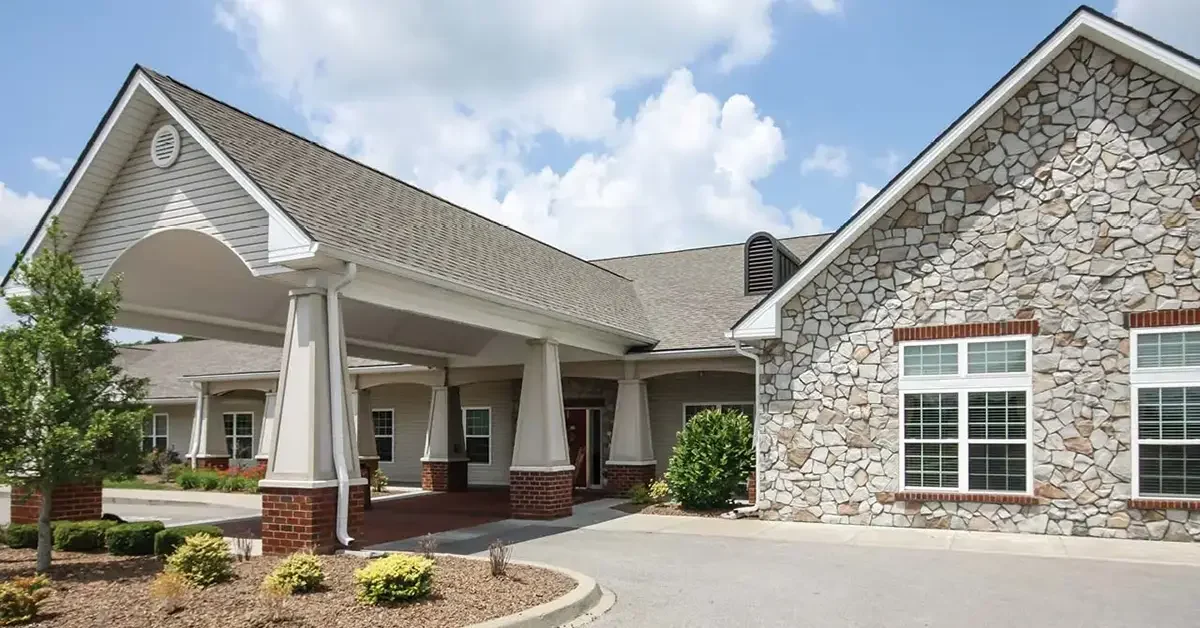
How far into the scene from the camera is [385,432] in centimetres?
2889

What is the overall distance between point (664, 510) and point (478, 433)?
31.6ft

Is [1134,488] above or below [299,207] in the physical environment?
below

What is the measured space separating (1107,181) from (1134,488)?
4650 millimetres

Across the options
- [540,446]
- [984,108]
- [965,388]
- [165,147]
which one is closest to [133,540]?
[165,147]

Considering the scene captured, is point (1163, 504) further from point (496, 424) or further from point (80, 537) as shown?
point (496, 424)

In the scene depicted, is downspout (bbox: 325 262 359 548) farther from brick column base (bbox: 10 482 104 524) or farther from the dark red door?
the dark red door

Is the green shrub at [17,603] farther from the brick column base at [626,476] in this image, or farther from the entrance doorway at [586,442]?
the entrance doorway at [586,442]

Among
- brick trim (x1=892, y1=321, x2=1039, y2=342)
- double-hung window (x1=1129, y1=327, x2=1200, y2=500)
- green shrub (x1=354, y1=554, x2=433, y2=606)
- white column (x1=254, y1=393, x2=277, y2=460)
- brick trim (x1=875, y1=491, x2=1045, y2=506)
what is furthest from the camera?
white column (x1=254, y1=393, x2=277, y2=460)

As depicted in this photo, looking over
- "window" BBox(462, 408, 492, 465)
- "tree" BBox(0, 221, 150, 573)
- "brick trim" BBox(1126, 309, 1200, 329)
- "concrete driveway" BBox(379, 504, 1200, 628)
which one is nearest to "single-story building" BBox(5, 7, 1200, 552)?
"brick trim" BBox(1126, 309, 1200, 329)

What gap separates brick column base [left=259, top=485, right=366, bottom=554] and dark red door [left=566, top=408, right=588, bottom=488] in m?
12.8

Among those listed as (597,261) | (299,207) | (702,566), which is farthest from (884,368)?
(597,261)

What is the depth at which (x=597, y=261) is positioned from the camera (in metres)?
29.5

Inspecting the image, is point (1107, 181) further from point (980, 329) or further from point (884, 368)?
point (884, 368)

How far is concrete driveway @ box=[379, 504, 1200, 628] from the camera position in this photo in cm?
881
